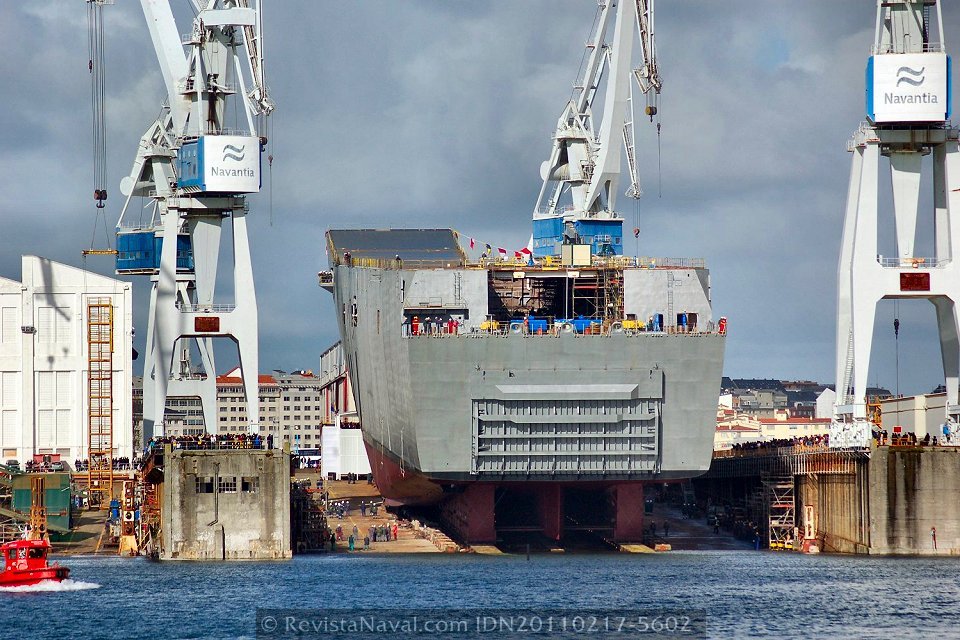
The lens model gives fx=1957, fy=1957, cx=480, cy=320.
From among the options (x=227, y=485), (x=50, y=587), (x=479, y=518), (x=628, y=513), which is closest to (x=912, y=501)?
(x=628, y=513)

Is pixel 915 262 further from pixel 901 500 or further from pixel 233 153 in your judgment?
pixel 233 153

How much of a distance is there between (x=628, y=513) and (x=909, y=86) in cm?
2560

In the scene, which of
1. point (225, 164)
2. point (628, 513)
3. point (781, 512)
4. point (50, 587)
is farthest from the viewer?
point (781, 512)

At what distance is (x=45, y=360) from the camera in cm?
14525

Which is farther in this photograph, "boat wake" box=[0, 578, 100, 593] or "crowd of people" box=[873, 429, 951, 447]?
"crowd of people" box=[873, 429, 951, 447]

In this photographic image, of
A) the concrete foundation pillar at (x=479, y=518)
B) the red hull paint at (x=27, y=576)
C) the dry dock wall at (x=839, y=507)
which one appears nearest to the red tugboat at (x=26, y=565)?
the red hull paint at (x=27, y=576)

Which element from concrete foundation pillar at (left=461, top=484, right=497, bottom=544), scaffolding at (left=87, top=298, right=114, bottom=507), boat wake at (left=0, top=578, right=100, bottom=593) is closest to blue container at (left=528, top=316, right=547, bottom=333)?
concrete foundation pillar at (left=461, top=484, right=497, bottom=544)

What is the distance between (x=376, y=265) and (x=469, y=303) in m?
8.47

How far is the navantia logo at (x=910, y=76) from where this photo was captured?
9169 centimetres

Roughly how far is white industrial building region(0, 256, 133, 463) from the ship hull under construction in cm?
5035

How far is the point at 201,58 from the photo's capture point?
10000 cm

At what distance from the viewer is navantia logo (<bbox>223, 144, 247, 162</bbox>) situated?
9788cm

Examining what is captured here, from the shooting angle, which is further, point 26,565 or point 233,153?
point 233,153

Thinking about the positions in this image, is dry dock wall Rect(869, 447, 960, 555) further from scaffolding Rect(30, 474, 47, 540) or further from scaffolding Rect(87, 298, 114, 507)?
scaffolding Rect(87, 298, 114, 507)
